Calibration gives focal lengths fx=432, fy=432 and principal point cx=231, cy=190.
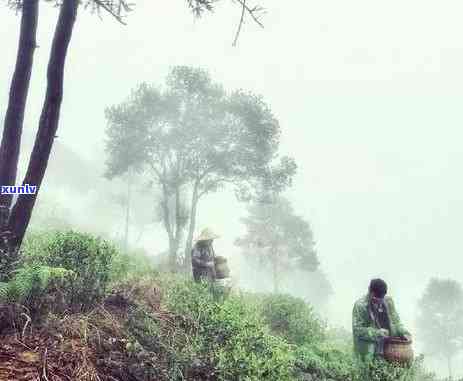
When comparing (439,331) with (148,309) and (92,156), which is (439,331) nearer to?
(148,309)

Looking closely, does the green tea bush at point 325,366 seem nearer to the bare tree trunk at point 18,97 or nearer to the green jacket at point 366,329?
the green jacket at point 366,329

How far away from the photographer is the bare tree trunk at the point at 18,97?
7613mm

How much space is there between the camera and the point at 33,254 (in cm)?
684

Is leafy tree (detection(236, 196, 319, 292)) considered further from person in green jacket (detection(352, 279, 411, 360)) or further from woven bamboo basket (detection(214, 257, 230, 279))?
person in green jacket (detection(352, 279, 411, 360))

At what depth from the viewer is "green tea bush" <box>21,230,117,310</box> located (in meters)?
Result: 5.64

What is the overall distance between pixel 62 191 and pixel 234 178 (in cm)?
4644

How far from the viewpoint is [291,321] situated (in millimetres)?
10133

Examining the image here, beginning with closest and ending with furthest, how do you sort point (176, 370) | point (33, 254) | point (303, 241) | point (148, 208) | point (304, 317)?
1. point (176, 370)
2. point (33, 254)
3. point (304, 317)
4. point (303, 241)
5. point (148, 208)

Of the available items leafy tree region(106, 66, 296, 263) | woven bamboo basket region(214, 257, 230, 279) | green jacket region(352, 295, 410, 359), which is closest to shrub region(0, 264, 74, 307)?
green jacket region(352, 295, 410, 359)

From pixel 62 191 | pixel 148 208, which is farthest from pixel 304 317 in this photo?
pixel 62 191

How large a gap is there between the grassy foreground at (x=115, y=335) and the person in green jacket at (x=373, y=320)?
509 millimetres

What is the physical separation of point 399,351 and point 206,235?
5559 mm

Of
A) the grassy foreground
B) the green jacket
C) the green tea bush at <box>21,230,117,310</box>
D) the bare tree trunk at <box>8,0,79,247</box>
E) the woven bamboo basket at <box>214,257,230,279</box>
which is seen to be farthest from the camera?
the woven bamboo basket at <box>214,257,230,279</box>

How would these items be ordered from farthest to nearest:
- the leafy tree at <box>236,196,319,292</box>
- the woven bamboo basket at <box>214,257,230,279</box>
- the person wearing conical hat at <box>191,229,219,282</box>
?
the leafy tree at <box>236,196,319,292</box> < the woven bamboo basket at <box>214,257,230,279</box> < the person wearing conical hat at <box>191,229,219,282</box>
